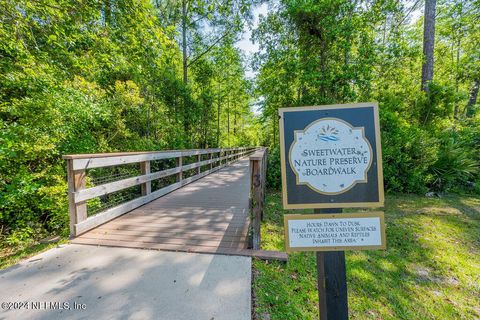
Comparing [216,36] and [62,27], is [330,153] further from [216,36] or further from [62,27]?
[216,36]

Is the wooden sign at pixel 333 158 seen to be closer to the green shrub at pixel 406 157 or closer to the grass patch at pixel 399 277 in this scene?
the grass patch at pixel 399 277

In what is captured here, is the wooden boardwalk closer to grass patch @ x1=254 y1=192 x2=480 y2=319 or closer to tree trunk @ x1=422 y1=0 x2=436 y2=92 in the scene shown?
grass patch @ x1=254 y1=192 x2=480 y2=319

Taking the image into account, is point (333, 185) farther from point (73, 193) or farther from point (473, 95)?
point (473, 95)

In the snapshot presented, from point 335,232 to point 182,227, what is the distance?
7.79 feet

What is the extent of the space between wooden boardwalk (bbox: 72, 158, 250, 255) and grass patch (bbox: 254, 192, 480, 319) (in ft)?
1.57

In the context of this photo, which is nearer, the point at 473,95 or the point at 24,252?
the point at 24,252

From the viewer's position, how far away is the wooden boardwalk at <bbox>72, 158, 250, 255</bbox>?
257 cm

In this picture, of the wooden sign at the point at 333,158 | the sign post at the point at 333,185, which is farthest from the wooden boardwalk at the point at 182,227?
the wooden sign at the point at 333,158

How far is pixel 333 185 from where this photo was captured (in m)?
1.27

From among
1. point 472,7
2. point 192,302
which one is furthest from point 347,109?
point 472,7

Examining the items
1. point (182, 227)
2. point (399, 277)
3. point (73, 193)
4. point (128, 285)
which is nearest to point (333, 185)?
point (128, 285)

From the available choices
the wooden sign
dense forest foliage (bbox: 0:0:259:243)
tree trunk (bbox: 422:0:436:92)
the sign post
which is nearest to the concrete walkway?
the sign post

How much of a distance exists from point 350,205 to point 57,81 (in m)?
5.43

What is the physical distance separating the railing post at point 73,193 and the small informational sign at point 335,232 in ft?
9.03
